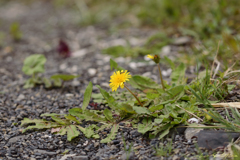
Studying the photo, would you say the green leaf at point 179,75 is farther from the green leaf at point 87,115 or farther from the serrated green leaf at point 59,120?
the serrated green leaf at point 59,120

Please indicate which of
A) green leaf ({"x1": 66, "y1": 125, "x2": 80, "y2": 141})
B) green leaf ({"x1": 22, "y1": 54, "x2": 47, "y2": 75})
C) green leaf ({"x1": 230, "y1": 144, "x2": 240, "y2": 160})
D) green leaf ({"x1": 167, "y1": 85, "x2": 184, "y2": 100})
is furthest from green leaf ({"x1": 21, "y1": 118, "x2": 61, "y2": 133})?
green leaf ({"x1": 230, "y1": 144, "x2": 240, "y2": 160})

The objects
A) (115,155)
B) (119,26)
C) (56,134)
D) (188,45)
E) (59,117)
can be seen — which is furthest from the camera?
(119,26)

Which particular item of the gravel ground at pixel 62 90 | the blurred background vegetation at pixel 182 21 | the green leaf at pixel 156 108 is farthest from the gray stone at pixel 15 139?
the blurred background vegetation at pixel 182 21

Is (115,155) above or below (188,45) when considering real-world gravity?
below

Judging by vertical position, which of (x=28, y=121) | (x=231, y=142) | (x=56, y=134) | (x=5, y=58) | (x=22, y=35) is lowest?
(x=231, y=142)

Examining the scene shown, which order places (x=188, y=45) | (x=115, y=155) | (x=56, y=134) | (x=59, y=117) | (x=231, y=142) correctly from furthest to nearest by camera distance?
(x=188, y=45)
(x=59, y=117)
(x=56, y=134)
(x=115, y=155)
(x=231, y=142)

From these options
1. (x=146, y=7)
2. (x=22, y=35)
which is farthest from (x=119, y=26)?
(x=22, y=35)

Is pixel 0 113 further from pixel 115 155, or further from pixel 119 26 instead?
pixel 119 26
